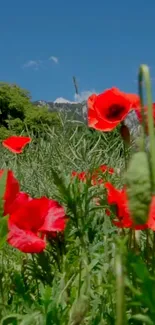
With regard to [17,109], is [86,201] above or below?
below

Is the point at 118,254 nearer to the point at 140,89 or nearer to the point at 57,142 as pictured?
the point at 140,89

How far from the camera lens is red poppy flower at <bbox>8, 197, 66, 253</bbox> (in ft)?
4.73

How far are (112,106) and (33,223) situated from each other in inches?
16.4

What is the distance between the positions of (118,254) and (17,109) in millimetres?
25206

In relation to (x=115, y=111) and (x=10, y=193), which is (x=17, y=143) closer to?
(x=115, y=111)

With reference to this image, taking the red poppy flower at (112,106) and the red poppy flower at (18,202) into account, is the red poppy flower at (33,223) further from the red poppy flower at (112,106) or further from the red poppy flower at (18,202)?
the red poppy flower at (112,106)

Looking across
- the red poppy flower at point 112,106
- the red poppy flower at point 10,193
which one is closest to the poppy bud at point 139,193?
the red poppy flower at point 10,193

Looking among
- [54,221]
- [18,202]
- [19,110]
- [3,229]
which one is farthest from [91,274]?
[19,110]

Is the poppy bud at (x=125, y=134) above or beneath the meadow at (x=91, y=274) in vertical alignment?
above

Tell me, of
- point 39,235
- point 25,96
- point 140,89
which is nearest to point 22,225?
point 39,235

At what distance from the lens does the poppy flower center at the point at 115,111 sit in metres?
1.77

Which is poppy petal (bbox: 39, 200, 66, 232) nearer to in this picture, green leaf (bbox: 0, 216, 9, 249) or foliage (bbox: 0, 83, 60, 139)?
green leaf (bbox: 0, 216, 9, 249)

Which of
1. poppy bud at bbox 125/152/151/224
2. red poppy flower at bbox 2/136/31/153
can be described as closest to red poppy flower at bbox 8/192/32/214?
poppy bud at bbox 125/152/151/224

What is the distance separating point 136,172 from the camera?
30.7 inches
